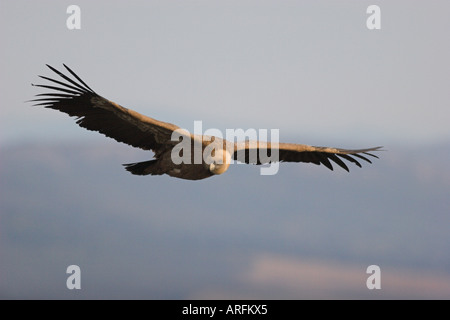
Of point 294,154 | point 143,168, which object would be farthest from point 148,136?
point 294,154

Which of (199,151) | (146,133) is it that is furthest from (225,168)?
(146,133)

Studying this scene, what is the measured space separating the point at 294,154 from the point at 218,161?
262 cm

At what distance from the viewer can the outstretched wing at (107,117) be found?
1230cm

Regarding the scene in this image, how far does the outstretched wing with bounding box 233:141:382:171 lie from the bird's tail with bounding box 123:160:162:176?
5.34ft

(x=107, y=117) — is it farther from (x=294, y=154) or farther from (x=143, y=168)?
(x=294, y=154)

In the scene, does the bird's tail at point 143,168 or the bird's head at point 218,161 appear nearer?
the bird's head at point 218,161

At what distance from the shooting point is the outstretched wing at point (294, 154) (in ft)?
46.3

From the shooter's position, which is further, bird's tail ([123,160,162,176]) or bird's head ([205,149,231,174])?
bird's tail ([123,160,162,176])

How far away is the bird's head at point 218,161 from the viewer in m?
12.8

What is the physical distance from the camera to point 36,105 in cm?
1250

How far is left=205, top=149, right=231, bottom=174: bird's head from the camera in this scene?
12789 mm

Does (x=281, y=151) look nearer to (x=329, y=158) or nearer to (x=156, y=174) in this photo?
(x=329, y=158)

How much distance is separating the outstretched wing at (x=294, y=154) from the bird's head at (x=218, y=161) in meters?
0.85

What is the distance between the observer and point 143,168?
1320 cm
